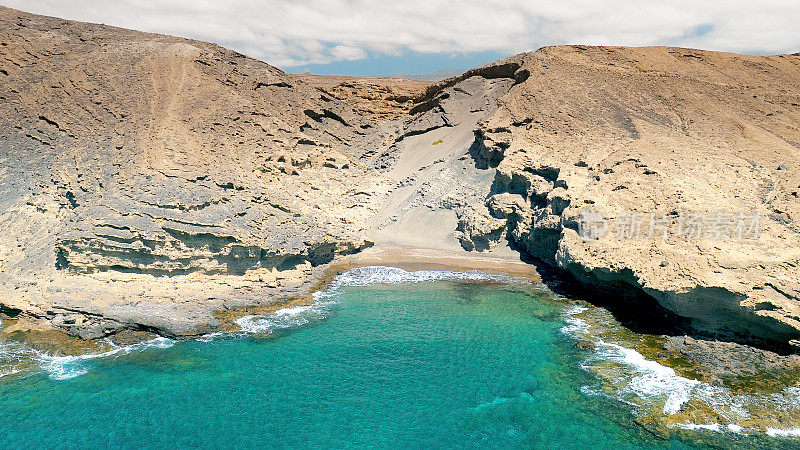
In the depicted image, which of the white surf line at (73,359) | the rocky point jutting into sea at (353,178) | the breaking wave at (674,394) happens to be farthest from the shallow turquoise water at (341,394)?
the rocky point jutting into sea at (353,178)

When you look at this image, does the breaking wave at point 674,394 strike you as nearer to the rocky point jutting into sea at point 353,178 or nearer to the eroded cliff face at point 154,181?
the rocky point jutting into sea at point 353,178

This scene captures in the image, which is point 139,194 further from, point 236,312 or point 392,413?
point 392,413

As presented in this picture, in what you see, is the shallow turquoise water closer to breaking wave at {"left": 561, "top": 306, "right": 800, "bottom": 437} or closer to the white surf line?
the white surf line

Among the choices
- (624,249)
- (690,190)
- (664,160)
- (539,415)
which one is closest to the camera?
(539,415)

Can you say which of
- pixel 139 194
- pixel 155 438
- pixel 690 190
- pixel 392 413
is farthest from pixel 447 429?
pixel 139 194

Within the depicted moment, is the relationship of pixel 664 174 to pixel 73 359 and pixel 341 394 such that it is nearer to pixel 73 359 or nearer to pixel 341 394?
pixel 341 394

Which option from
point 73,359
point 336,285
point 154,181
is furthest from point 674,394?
point 154,181
